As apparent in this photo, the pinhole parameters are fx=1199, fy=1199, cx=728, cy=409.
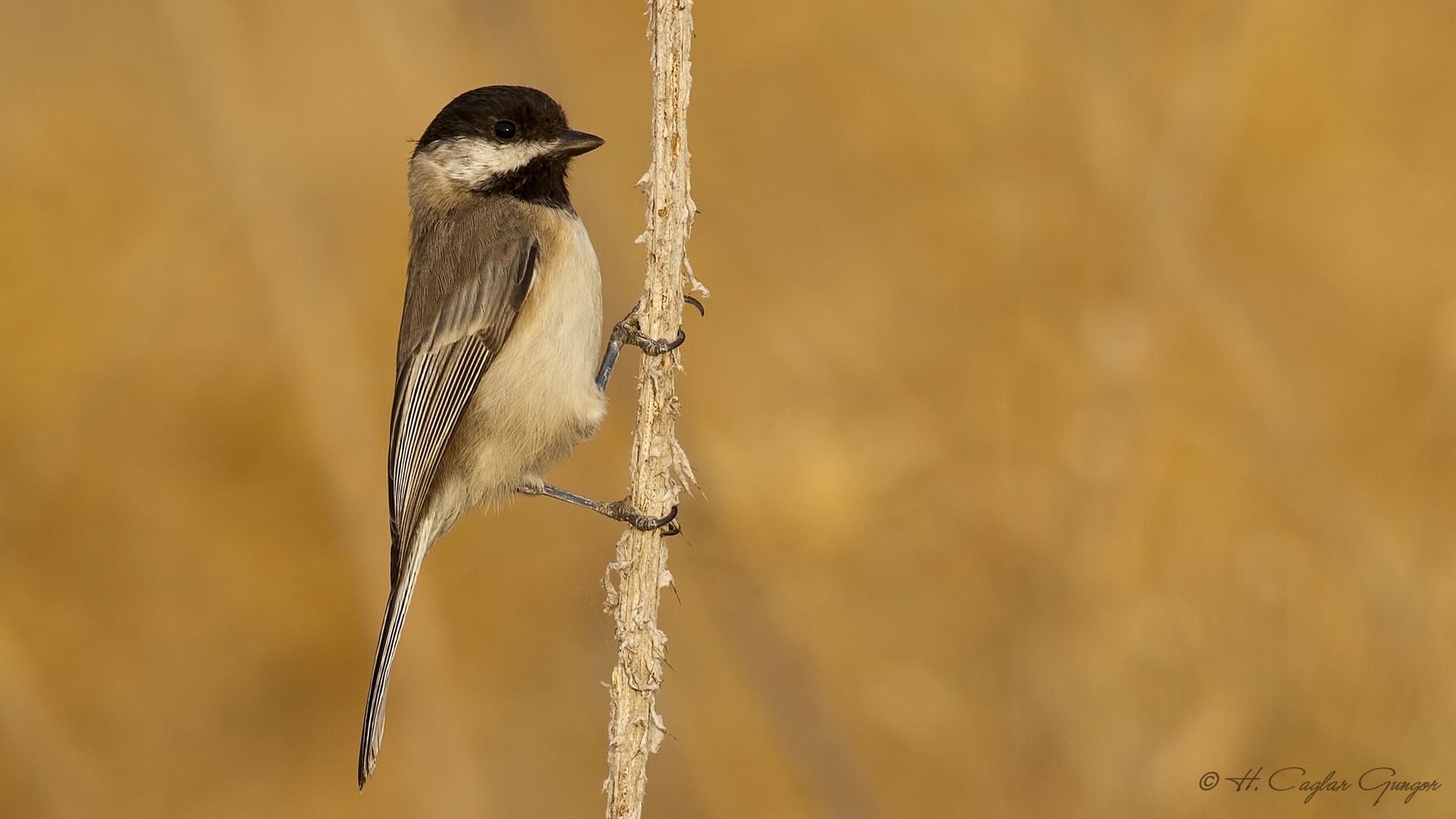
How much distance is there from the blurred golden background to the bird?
72 cm

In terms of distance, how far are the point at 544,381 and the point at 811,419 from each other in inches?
89.0

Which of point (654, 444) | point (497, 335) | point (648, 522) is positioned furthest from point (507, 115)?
point (648, 522)

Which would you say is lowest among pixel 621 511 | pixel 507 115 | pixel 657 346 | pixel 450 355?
pixel 621 511

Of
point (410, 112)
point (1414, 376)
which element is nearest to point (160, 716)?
point (410, 112)

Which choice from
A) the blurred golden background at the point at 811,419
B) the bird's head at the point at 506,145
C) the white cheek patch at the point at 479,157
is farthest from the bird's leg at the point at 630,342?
the blurred golden background at the point at 811,419

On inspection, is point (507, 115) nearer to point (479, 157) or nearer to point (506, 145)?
point (506, 145)

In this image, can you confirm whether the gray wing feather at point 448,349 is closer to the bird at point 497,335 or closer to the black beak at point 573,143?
the bird at point 497,335

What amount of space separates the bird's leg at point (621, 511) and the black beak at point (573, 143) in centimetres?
115

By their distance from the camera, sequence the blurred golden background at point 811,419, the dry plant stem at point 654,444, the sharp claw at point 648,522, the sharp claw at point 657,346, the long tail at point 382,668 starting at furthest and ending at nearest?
the blurred golden background at point 811,419 → the long tail at point 382,668 → the sharp claw at point 657,346 → the sharp claw at point 648,522 → the dry plant stem at point 654,444

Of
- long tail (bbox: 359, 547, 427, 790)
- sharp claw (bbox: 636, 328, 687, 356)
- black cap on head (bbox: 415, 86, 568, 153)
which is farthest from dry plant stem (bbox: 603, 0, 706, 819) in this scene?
black cap on head (bbox: 415, 86, 568, 153)

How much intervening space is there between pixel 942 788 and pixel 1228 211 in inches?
135

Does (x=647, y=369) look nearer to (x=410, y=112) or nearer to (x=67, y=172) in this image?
(x=410, y=112)

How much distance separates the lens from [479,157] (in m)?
4.11

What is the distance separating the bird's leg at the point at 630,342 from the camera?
315 cm
